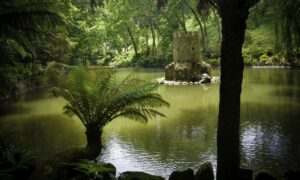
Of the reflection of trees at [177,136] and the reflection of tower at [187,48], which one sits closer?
the reflection of trees at [177,136]

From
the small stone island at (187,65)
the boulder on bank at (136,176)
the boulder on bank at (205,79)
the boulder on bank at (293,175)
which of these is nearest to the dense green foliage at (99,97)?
the boulder on bank at (136,176)

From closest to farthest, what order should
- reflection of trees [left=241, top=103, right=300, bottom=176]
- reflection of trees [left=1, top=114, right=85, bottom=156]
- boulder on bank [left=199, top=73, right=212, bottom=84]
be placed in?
reflection of trees [left=241, top=103, right=300, bottom=176] → reflection of trees [left=1, top=114, right=85, bottom=156] → boulder on bank [left=199, top=73, right=212, bottom=84]

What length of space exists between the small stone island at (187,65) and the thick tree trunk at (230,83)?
61.8ft

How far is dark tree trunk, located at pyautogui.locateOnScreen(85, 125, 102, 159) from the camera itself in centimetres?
623

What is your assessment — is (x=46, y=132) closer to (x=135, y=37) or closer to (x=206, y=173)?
(x=206, y=173)

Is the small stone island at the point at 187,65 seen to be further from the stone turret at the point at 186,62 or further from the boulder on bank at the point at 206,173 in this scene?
the boulder on bank at the point at 206,173

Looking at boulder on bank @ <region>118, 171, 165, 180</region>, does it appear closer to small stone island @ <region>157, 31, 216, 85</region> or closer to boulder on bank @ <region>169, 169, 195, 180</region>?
boulder on bank @ <region>169, 169, 195, 180</region>

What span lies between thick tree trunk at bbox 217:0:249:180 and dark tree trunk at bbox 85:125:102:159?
2.34 metres

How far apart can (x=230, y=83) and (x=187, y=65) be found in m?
20.4

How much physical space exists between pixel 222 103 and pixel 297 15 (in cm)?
349

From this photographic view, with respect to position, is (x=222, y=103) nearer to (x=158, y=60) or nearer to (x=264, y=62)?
(x=264, y=62)

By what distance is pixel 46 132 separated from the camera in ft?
36.3

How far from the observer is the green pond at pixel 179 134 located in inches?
302

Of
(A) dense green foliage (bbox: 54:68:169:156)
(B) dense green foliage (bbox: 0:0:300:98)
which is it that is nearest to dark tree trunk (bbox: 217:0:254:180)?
(A) dense green foliage (bbox: 54:68:169:156)
